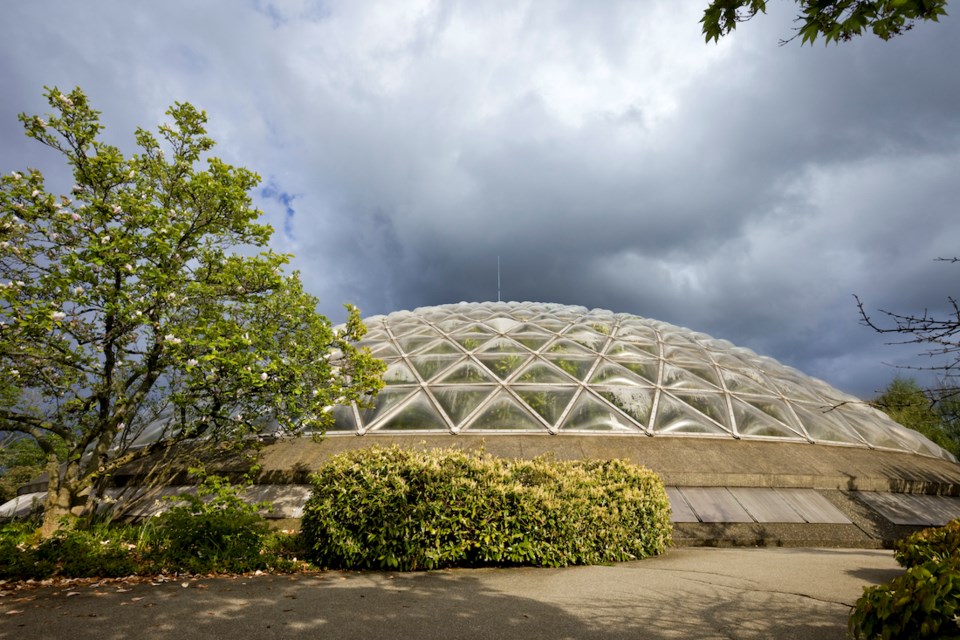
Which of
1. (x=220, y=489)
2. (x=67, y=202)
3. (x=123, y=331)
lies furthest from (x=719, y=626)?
(x=67, y=202)

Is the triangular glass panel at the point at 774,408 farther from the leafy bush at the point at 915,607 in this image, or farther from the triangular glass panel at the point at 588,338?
the leafy bush at the point at 915,607

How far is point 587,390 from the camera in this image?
1267 cm

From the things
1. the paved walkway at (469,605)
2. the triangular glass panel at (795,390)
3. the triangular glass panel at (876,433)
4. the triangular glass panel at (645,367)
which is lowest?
the paved walkway at (469,605)

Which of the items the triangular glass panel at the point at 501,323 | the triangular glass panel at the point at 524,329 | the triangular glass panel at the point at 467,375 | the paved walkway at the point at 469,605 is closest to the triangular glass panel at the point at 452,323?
the triangular glass panel at the point at 501,323

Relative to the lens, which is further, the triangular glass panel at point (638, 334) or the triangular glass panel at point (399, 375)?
the triangular glass panel at point (638, 334)

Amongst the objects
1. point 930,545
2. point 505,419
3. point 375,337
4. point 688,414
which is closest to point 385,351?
point 375,337

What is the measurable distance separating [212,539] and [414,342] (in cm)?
909

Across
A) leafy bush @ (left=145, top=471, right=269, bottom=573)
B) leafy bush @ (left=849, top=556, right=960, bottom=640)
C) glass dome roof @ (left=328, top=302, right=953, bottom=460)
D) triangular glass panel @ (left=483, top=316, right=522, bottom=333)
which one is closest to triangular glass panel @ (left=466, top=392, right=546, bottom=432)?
glass dome roof @ (left=328, top=302, right=953, bottom=460)

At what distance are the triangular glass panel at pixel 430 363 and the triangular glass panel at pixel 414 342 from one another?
Result: 28.5 inches

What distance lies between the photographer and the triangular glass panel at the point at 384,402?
1184cm

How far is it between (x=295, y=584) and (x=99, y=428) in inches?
209

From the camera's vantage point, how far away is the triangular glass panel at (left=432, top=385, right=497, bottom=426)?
38.8ft

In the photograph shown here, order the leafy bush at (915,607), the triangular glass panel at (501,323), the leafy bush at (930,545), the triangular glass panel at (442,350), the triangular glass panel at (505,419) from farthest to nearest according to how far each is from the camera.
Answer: the triangular glass panel at (501,323)
the triangular glass panel at (442,350)
the triangular glass panel at (505,419)
the leafy bush at (930,545)
the leafy bush at (915,607)

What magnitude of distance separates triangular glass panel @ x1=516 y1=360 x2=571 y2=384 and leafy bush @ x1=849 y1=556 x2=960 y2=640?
10086 mm
